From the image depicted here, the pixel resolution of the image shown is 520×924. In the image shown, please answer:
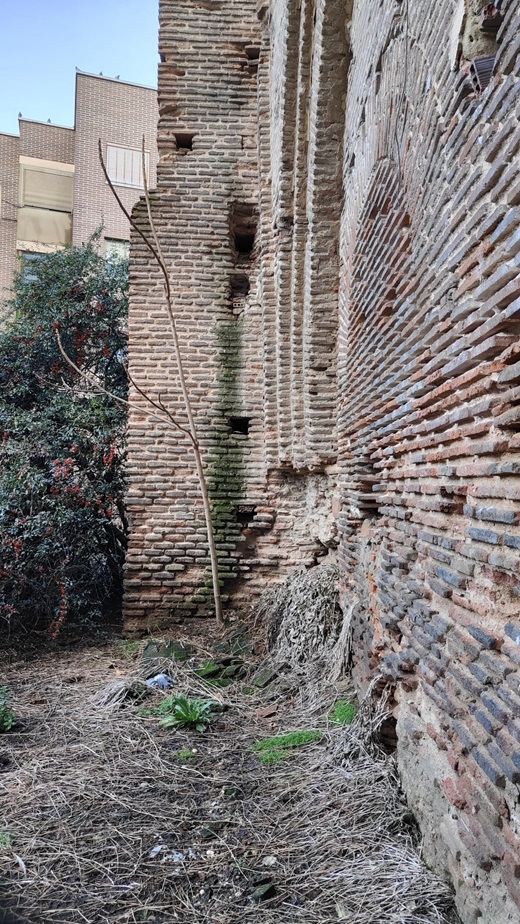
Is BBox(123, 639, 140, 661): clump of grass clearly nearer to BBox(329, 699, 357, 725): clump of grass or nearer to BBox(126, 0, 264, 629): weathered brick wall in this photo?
BBox(126, 0, 264, 629): weathered brick wall

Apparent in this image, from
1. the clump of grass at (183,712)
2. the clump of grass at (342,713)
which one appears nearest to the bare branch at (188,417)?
the clump of grass at (183,712)

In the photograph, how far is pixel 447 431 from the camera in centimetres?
233

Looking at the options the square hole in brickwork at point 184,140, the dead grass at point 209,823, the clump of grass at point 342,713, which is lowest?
the dead grass at point 209,823

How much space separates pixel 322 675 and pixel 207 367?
10.5 ft

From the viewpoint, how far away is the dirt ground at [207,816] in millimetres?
2354

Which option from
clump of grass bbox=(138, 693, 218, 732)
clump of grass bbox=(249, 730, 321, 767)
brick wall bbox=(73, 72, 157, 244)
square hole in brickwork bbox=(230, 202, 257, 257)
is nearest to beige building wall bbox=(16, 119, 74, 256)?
brick wall bbox=(73, 72, 157, 244)

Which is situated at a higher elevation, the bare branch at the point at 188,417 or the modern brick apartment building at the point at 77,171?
the modern brick apartment building at the point at 77,171

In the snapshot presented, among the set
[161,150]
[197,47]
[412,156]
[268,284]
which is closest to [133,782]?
[412,156]

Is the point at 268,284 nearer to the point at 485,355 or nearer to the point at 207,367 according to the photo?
the point at 207,367

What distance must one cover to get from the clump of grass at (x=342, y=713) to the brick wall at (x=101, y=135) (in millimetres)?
16026

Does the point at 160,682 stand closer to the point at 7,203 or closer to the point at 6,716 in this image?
the point at 6,716

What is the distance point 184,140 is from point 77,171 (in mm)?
12676

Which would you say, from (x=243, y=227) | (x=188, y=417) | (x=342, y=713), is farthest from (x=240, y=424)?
(x=342, y=713)

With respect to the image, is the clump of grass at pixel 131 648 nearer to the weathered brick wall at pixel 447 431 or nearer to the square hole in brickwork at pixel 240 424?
the square hole in brickwork at pixel 240 424
